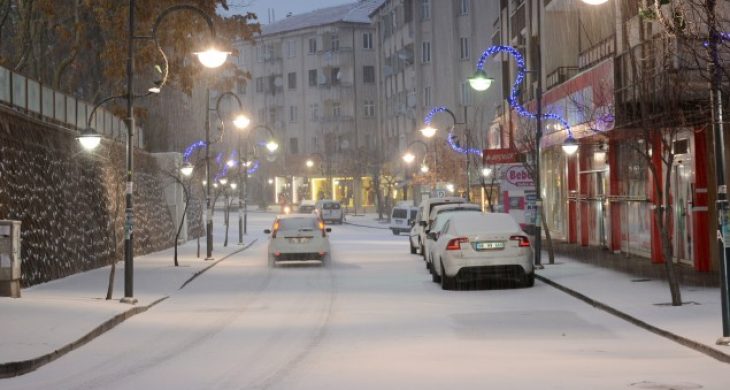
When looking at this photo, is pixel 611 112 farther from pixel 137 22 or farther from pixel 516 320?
pixel 137 22

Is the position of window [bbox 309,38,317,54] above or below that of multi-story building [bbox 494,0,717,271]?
above

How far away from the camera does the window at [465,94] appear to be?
87.7 metres

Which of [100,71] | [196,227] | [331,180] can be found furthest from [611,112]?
[331,180]

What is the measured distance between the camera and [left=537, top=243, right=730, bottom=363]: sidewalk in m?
15.7

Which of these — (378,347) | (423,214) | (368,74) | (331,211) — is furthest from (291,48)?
(378,347)

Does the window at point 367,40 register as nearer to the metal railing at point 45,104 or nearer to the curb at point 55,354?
the metal railing at point 45,104

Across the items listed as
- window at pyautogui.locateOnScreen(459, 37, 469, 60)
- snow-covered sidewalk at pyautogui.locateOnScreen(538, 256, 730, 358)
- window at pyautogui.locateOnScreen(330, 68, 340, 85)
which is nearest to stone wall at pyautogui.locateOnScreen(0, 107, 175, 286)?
snow-covered sidewalk at pyautogui.locateOnScreen(538, 256, 730, 358)

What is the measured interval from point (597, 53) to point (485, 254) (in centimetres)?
1507

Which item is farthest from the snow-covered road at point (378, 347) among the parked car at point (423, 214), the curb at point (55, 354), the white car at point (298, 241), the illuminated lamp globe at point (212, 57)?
the parked car at point (423, 214)

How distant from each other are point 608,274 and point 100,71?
22.6 m

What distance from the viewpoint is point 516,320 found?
18.5 m

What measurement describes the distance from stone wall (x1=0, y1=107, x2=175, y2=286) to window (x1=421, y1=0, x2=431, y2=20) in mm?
57202

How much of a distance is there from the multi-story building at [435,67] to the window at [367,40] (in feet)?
43.3

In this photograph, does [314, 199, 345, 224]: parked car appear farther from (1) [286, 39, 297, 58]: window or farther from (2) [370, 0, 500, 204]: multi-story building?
(1) [286, 39, 297, 58]: window
